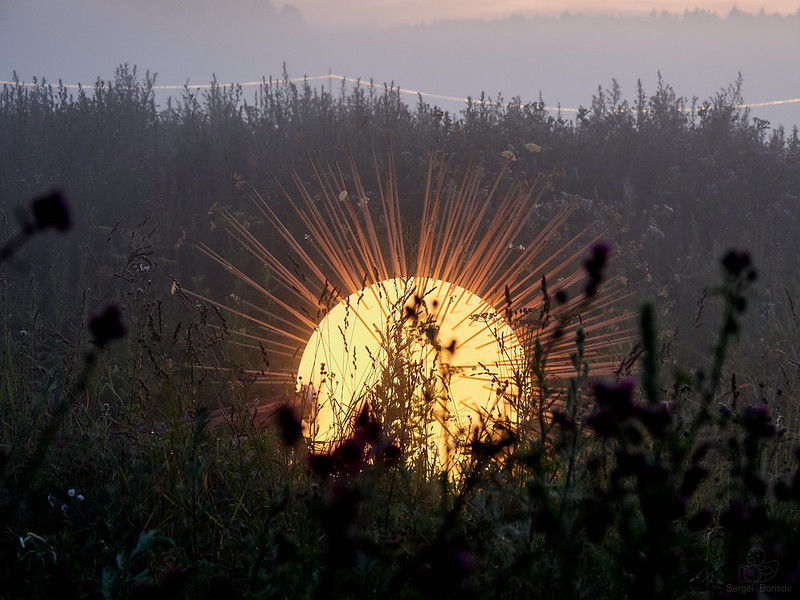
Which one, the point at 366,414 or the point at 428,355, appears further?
the point at 428,355

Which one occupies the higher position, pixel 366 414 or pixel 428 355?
pixel 428 355

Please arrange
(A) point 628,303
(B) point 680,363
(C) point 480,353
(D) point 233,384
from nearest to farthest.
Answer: (D) point 233,384 → (C) point 480,353 → (B) point 680,363 → (A) point 628,303

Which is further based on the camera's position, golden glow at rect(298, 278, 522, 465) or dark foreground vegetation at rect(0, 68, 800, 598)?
golden glow at rect(298, 278, 522, 465)

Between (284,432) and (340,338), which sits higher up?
(340,338)

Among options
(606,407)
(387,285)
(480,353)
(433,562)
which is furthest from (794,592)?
(387,285)

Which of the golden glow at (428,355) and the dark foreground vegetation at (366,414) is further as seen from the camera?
the golden glow at (428,355)

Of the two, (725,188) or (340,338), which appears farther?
(725,188)

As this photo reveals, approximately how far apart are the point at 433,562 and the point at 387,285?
2.59 m

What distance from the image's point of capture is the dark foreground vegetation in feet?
4.63

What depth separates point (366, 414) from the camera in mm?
1660

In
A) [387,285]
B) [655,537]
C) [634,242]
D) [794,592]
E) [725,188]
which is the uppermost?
[725,188]

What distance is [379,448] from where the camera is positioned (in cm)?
154

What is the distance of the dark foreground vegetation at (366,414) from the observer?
4.63 feet

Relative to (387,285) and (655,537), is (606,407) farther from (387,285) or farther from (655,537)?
(387,285)
